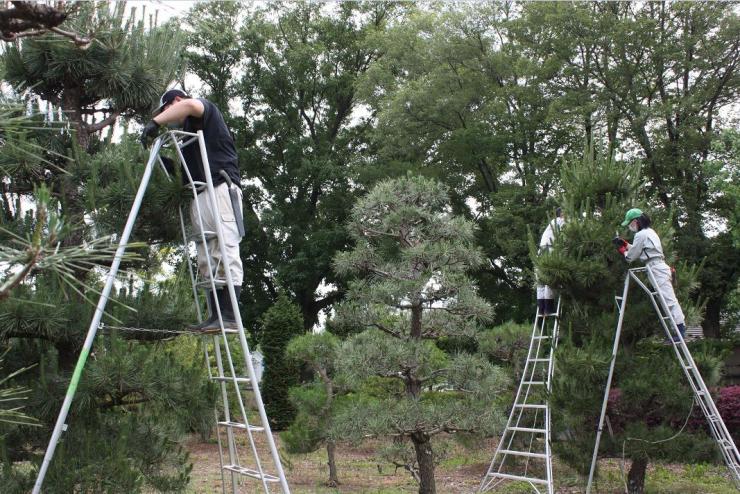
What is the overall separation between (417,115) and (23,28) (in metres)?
16.0

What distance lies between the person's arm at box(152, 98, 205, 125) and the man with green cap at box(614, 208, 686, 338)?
3.76 metres

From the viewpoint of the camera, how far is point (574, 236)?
21.4ft

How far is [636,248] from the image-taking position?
5871 mm

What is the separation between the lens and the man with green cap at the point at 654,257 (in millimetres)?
5855

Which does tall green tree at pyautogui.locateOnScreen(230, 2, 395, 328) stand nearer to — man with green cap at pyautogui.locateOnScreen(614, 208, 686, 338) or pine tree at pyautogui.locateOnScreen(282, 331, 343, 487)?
pine tree at pyautogui.locateOnScreen(282, 331, 343, 487)

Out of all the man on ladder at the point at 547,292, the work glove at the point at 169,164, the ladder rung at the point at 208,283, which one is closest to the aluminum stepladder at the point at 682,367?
the man on ladder at the point at 547,292

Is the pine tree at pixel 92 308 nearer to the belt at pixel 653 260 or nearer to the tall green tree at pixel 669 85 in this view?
the belt at pixel 653 260

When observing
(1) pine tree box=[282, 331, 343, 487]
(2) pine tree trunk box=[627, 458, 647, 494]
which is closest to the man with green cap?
(2) pine tree trunk box=[627, 458, 647, 494]

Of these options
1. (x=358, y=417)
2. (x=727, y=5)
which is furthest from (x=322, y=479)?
(x=727, y=5)

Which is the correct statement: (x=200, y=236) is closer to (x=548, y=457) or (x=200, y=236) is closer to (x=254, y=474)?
(x=254, y=474)

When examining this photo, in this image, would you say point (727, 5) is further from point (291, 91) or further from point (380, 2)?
point (291, 91)

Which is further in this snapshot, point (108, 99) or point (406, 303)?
point (406, 303)

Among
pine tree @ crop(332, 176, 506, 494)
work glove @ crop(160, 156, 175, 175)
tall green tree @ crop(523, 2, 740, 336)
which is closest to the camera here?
work glove @ crop(160, 156, 175, 175)

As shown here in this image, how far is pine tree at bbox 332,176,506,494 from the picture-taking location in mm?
6016
